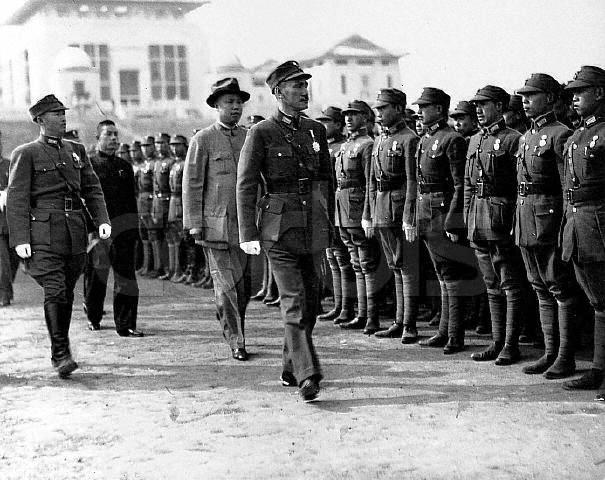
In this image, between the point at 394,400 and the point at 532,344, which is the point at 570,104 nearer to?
the point at 532,344

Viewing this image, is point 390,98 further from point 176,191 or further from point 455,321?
point 176,191

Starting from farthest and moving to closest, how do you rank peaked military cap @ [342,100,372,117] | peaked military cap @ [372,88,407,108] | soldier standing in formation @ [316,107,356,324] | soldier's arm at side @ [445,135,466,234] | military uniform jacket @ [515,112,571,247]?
soldier standing in formation @ [316,107,356,324]
peaked military cap @ [342,100,372,117]
peaked military cap @ [372,88,407,108]
soldier's arm at side @ [445,135,466,234]
military uniform jacket @ [515,112,571,247]

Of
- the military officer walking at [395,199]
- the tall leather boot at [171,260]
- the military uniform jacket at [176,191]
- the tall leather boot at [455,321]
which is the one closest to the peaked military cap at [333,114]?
the military officer walking at [395,199]

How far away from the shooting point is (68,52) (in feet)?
132

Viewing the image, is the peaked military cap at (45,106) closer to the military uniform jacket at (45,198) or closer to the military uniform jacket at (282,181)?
the military uniform jacket at (45,198)

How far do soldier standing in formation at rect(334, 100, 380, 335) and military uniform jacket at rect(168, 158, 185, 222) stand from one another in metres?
4.67

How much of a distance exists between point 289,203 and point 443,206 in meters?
1.92

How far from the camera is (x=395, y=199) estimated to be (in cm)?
839

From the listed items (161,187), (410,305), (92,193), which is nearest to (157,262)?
(161,187)

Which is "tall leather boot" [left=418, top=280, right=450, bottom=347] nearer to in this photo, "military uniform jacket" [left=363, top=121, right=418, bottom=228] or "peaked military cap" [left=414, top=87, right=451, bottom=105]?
"military uniform jacket" [left=363, top=121, right=418, bottom=228]

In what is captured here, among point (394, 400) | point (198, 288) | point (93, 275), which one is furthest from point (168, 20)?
point (394, 400)

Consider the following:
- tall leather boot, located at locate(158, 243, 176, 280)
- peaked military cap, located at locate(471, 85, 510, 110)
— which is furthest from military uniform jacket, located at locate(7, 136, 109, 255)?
tall leather boot, located at locate(158, 243, 176, 280)

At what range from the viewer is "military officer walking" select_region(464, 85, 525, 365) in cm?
718

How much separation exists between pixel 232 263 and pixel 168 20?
37.0m
